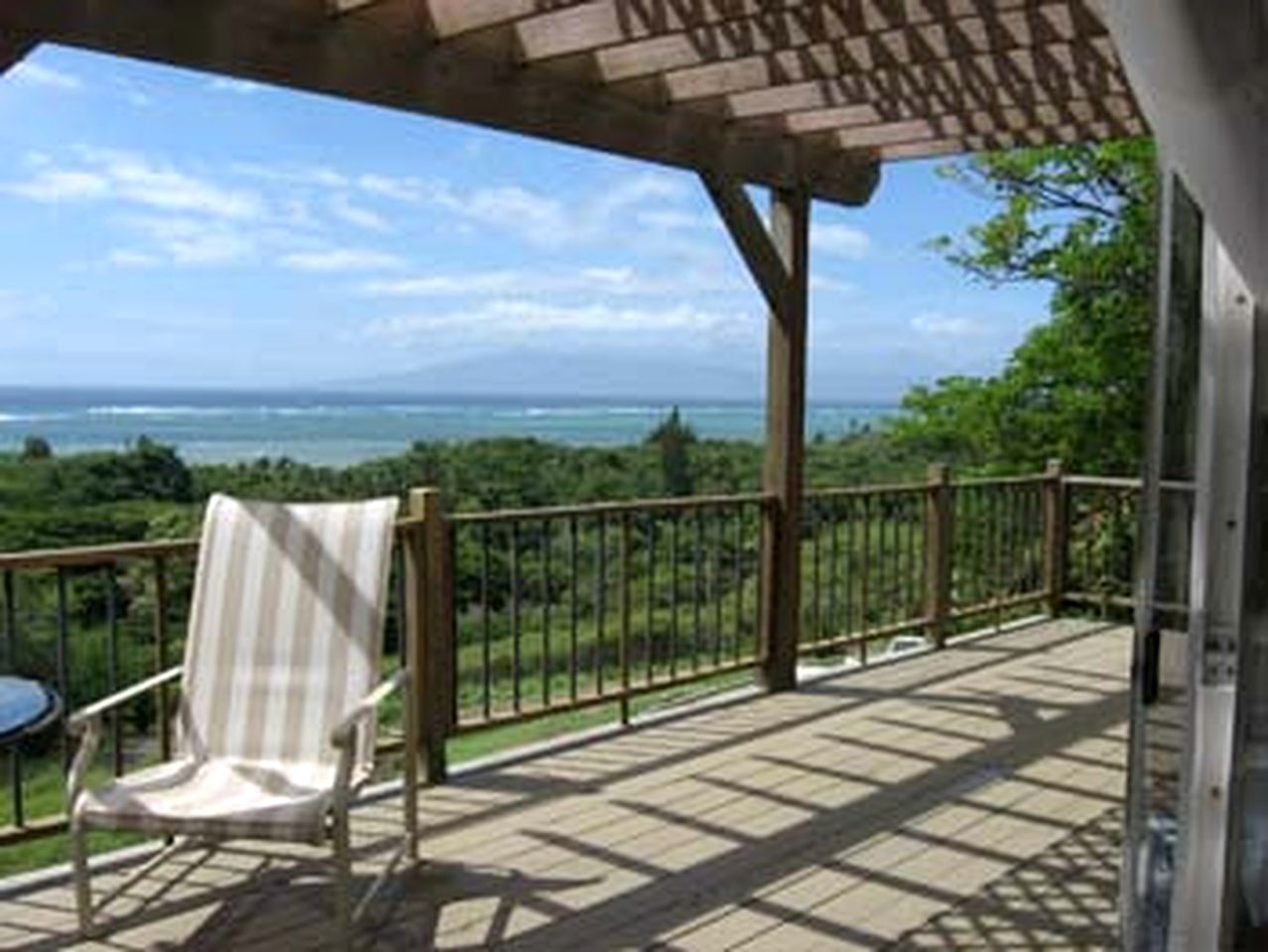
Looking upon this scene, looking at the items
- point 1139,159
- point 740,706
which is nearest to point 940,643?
point 740,706

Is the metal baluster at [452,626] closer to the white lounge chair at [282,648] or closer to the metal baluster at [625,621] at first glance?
the white lounge chair at [282,648]

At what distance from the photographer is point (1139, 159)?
35.7ft

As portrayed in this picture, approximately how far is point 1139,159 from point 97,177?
28835mm

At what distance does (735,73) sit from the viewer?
183 inches

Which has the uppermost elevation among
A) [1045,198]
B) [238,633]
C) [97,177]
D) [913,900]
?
[97,177]

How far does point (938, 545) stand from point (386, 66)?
4231 millimetres

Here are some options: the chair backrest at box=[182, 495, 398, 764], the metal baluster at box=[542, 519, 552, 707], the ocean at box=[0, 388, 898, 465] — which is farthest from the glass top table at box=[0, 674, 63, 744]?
the ocean at box=[0, 388, 898, 465]

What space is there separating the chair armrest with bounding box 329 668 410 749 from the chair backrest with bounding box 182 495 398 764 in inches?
2.9

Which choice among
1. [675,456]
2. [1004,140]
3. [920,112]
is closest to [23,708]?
[920,112]

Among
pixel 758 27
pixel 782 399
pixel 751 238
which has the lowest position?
pixel 782 399

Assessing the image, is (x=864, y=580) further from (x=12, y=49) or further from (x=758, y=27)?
(x=12, y=49)

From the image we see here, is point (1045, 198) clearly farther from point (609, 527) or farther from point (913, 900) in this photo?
point (913, 900)

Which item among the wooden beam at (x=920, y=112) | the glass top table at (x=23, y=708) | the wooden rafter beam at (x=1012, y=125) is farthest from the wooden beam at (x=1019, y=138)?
the glass top table at (x=23, y=708)

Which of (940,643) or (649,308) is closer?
(940,643)
